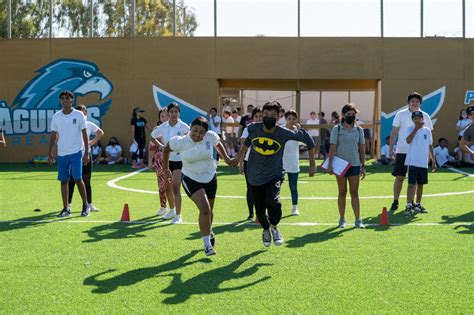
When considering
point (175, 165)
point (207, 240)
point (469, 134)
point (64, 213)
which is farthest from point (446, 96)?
point (207, 240)

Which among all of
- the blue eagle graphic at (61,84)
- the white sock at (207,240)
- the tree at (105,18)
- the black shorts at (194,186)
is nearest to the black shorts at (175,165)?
the black shorts at (194,186)

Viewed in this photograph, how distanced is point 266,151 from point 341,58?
16.9 meters

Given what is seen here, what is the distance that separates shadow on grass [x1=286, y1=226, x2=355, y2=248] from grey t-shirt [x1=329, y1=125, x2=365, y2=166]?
43.2 inches

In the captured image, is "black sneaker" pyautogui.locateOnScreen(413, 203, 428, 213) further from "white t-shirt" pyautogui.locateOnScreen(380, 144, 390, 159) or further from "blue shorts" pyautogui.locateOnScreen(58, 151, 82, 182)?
"white t-shirt" pyautogui.locateOnScreen(380, 144, 390, 159)

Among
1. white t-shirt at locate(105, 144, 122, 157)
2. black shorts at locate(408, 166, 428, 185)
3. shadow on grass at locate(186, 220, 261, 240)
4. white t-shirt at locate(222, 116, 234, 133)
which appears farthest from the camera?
white t-shirt at locate(222, 116, 234, 133)

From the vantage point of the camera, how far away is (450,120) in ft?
80.3

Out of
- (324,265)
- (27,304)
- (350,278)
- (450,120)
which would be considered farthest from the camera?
(450,120)

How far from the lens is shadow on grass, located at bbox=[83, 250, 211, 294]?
658 cm

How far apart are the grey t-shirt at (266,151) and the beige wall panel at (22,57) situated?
1875 cm

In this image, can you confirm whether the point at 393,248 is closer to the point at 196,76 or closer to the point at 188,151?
the point at 188,151

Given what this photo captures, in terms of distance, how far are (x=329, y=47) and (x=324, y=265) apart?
18.0 metres

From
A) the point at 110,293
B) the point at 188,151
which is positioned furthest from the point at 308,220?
the point at 110,293

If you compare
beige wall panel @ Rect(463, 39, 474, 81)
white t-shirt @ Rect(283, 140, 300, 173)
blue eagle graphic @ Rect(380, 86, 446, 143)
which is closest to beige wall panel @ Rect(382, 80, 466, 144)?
blue eagle graphic @ Rect(380, 86, 446, 143)

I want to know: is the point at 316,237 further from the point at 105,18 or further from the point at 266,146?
the point at 105,18
